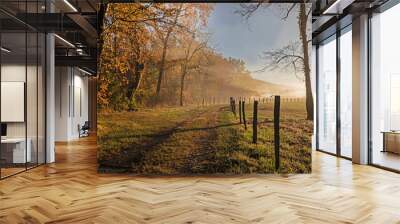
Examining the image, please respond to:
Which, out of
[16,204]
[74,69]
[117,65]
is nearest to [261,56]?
[117,65]

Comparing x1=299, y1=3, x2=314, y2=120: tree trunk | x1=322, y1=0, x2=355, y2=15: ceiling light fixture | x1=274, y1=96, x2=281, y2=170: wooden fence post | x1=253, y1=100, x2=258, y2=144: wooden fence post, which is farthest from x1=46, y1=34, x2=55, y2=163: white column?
x1=322, y1=0, x2=355, y2=15: ceiling light fixture

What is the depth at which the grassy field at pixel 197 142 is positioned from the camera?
7.04m

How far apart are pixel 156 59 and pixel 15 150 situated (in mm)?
3005

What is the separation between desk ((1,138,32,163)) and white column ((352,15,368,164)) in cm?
676

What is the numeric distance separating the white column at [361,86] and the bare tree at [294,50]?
5.79 feet

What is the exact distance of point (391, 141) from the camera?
296 inches

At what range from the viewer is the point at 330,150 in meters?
10.5

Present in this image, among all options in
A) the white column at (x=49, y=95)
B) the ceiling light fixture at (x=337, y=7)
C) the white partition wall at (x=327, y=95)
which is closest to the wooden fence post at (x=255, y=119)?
the ceiling light fixture at (x=337, y=7)

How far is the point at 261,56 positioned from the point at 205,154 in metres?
2.06

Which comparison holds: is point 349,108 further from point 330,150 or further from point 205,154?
point 205,154

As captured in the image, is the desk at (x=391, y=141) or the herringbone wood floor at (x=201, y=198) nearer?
the herringbone wood floor at (x=201, y=198)

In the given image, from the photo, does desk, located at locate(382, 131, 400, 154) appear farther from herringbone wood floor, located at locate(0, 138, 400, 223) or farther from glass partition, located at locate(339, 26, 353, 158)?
glass partition, located at locate(339, 26, 353, 158)

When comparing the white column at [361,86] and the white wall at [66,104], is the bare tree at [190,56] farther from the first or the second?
the white wall at [66,104]

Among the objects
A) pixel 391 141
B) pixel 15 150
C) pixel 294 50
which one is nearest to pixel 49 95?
pixel 15 150
